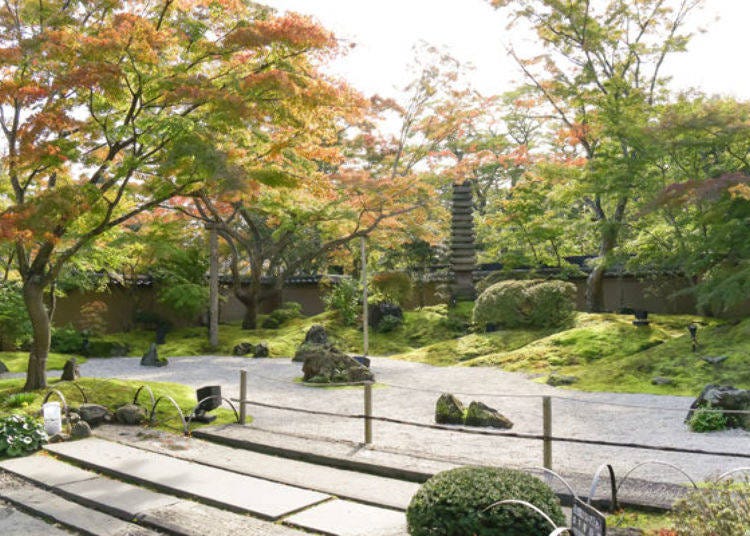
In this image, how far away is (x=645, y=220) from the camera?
55.7 ft

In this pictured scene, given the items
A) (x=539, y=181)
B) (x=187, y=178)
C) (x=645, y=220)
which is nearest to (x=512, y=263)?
(x=539, y=181)

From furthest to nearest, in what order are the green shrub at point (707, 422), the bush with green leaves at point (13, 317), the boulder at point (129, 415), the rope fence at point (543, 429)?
1. the bush with green leaves at point (13, 317)
2. the boulder at point (129, 415)
3. the green shrub at point (707, 422)
4. the rope fence at point (543, 429)

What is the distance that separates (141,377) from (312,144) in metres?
7.22

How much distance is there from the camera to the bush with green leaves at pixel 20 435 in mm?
7895

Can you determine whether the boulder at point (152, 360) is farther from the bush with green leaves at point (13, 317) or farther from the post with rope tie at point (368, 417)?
the post with rope tie at point (368, 417)

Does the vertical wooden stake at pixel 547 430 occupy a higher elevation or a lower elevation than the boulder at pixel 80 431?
higher

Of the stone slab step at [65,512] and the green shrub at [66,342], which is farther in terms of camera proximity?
the green shrub at [66,342]

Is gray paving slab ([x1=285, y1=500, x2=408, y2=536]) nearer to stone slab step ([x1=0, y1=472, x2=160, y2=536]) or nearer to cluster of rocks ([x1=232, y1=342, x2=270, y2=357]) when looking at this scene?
stone slab step ([x1=0, y1=472, x2=160, y2=536])

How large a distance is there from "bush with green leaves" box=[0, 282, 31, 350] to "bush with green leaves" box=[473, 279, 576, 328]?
12480mm

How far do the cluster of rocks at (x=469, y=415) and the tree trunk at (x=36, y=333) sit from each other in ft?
21.2

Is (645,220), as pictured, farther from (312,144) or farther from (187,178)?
(187,178)

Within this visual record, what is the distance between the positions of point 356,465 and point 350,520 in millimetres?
1610

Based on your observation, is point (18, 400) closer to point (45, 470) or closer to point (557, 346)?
point (45, 470)

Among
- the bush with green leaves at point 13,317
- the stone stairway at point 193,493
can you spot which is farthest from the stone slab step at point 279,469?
Answer: the bush with green leaves at point 13,317
